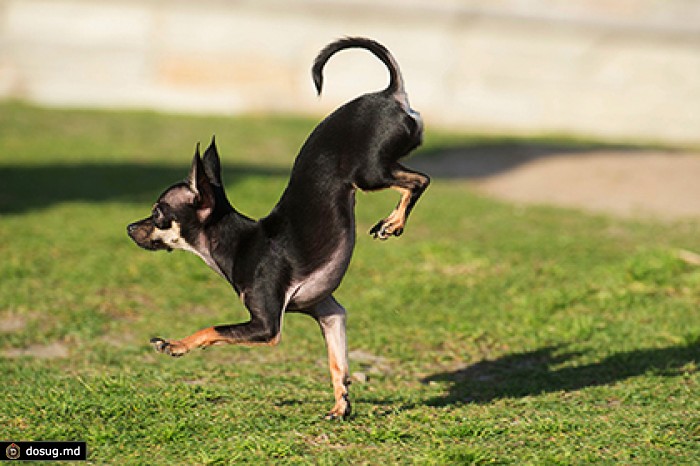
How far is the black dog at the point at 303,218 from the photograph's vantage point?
17.9 ft

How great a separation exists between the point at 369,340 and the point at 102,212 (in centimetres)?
576

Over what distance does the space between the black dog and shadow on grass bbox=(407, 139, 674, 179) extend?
11.7 meters

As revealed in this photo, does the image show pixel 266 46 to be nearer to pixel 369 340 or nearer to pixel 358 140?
pixel 369 340

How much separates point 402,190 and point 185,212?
1.16 metres

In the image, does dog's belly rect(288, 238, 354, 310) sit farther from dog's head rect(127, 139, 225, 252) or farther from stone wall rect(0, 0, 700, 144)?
stone wall rect(0, 0, 700, 144)

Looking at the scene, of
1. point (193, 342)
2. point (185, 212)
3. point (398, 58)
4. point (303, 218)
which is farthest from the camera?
point (398, 58)

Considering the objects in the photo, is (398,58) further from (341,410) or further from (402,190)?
(402,190)

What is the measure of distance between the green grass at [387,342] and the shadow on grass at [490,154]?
8.48 feet

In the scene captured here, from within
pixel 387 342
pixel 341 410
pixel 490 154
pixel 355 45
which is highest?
pixel 355 45

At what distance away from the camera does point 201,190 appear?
18.5ft

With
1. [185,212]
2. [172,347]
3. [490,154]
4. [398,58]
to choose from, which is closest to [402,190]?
[185,212]

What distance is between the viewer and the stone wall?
23875 mm

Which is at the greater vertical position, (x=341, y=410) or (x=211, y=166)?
(x=211, y=166)

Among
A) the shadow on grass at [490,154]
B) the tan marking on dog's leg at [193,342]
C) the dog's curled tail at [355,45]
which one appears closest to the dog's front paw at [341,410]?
the tan marking on dog's leg at [193,342]
